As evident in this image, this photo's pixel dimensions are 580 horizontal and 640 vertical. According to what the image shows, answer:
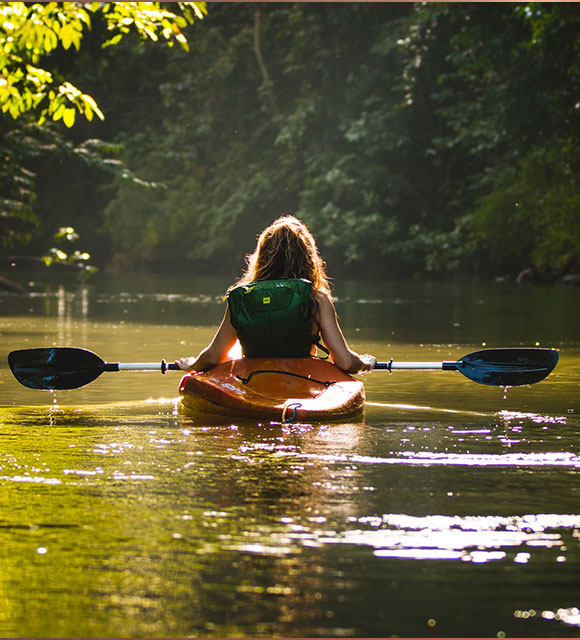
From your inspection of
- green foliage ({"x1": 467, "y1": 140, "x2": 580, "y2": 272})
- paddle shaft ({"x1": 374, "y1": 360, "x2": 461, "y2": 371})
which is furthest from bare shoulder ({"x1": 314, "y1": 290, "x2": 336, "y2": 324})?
green foliage ({"x1": 467, "y1": 140, "x2": 580, "y2": 272})

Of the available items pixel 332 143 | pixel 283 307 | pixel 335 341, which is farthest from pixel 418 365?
pixel 332 143

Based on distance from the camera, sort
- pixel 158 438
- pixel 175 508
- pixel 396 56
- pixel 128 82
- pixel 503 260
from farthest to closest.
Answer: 1. pixel 128 82
2. pixel 396 56
3. pixel 503 260
4. pixel 158 438
5. pixel 175 508

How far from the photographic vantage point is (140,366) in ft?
26.3

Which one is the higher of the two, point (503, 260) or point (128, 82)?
point (128, 82)

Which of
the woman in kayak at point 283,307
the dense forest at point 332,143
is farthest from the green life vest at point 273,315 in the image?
the dense forest at point 332,143

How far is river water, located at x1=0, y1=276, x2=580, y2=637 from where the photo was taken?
3.38m

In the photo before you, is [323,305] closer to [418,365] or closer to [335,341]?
[335,341]

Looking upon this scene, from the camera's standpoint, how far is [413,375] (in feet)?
33.5

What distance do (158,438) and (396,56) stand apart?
106 ft

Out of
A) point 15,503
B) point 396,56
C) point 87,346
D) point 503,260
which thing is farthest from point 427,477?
point 396,56

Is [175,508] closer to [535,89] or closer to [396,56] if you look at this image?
[535,89]

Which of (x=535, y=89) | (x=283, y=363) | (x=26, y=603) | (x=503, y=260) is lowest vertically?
(x=26, y=603)

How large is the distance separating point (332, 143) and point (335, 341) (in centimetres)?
3271

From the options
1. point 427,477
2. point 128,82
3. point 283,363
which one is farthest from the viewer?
point 128,82
